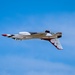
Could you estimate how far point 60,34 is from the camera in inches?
4865

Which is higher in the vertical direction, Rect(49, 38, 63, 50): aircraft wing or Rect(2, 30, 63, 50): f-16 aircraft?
Rect(2, 30, 63, 50): f-16 aircraft

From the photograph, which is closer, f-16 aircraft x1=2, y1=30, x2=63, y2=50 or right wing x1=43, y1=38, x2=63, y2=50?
f-16 aircraft x1=2, y1=30, x2=63, y2=50

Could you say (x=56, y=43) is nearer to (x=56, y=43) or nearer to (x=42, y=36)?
(x=56, y=43)

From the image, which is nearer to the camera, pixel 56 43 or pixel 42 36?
pixel 42 36

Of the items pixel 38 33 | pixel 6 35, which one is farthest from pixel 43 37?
pixel 6 35

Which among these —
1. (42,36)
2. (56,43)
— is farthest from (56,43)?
(42,36)

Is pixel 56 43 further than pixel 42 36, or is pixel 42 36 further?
pixel 56 43

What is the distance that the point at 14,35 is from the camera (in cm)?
12056

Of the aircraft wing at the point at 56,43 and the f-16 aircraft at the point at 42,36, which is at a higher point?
the f-16 aircraft at the point at 42,36

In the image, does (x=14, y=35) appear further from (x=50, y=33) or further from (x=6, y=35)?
(x=50, y=33)

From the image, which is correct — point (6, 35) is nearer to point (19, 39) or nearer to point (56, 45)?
point (19, 39)

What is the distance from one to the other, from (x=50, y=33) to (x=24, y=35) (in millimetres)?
8162

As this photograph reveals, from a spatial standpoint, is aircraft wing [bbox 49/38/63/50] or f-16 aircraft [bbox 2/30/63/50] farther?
aircraft wing [bbox 49/38/63/50]

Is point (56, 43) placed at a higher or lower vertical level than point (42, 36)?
lower
